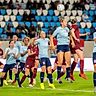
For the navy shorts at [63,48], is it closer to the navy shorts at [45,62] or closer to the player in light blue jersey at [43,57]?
the player in light blue jersey at [43,57]

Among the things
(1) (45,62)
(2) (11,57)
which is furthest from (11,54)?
(1) (45,62)

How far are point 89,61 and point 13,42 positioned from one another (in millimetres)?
8562

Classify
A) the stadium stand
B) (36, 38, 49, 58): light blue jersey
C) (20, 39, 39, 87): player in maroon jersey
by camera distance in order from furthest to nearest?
the stadium stand, (20, 39, 39, 87): player in maroon jersey, (36, 38, 49, 58): light blue jersey

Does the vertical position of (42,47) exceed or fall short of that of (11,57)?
it exceeds it

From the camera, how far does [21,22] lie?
91.9 feet

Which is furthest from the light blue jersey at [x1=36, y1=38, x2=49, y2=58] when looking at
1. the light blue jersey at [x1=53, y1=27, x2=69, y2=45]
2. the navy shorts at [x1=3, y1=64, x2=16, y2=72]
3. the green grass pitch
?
the navy shorts at [x1=3, y1=64, x2=16, y2=72]

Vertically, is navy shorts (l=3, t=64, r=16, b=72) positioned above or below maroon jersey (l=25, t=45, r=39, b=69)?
below

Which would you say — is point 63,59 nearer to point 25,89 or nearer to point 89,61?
point 25,89

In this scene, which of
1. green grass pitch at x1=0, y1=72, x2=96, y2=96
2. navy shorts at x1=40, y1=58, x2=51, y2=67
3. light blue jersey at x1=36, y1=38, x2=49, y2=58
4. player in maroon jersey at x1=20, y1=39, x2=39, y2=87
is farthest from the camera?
player in maroon jersey at x1=20, y1=39, x2=39, y2=87

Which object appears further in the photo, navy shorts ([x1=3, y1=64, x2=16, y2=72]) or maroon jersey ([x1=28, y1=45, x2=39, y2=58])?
navy shorts ([x1=3, y1=64, x2=16, y2=72])

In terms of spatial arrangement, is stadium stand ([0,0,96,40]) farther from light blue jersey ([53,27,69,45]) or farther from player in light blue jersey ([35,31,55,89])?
player in light blue jersey ([35,31,55,89])

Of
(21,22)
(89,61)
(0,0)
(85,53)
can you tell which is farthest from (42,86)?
(0,0)

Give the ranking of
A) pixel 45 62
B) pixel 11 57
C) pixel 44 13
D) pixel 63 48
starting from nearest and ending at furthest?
pixel 45 62 < pixel 11 57 < pixel 63 48 < pixel 44 13

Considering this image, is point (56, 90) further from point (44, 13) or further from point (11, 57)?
point (44, 13)
